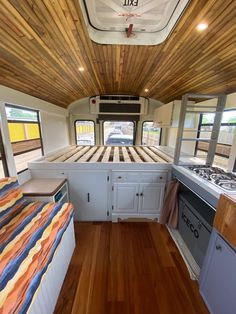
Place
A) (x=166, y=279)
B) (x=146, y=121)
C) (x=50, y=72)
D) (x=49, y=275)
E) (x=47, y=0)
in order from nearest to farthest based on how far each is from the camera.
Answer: (x=47, y=0) → (x=49, y=275) → (x=166, y=279) → (x=50, y=72) → (x=146, y=121)

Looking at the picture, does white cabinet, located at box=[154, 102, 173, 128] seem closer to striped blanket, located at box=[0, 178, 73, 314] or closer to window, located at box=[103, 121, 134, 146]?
window, located at box=[103, 121, 134, 146]

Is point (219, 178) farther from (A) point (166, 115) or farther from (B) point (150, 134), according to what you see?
(B) point (150, 134)

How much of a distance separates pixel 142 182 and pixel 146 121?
248 cm

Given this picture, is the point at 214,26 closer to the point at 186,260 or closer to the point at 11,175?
the point at 186,260

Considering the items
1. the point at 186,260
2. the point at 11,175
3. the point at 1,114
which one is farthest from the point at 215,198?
the point at 1,114

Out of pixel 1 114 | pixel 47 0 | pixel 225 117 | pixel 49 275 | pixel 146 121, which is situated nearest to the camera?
pixel 47 0

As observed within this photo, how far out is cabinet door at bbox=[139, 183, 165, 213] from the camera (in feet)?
7.55

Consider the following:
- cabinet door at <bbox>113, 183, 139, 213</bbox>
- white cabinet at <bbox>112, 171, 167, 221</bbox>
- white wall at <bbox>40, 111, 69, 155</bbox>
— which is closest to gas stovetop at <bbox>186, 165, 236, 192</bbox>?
white cabinet at <bbox>112, 171, 167, 221</bbox>

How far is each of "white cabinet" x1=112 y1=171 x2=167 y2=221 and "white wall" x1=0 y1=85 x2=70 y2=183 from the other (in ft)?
4.45

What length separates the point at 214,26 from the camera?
3.47 feet

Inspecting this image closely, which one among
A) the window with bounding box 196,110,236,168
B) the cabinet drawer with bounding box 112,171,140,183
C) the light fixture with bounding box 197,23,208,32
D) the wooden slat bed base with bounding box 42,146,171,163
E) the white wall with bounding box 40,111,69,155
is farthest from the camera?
the white wall with bounding box 40,111,69,155

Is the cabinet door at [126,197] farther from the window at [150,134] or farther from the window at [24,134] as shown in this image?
the window at [150,134]

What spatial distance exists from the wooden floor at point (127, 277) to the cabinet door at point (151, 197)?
1.15ft

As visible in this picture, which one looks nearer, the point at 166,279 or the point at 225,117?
the point at 166,279
